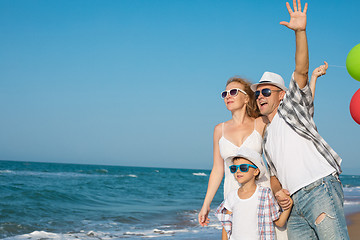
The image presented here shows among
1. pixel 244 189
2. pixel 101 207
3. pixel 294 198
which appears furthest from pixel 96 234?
pixel 294 198

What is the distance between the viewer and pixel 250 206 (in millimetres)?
3123

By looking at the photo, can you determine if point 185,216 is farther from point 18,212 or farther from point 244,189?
point 244,189

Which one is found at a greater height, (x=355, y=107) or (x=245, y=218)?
(x=355, y=107)

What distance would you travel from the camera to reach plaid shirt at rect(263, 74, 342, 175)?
8.53ft

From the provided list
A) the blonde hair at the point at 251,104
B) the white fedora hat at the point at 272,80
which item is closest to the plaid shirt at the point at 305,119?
the white fedora hat at the point at 272,80

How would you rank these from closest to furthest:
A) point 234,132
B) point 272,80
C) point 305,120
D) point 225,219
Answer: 1. point 305,120
2. point 272,80
3. point 225,219
4. point 234,132

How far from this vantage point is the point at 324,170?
8.41ft

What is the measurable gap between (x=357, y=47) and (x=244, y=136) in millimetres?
1253

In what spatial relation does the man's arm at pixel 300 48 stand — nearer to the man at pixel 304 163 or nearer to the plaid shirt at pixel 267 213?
the man at pixel 304 163

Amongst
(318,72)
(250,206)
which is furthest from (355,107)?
(250,206)

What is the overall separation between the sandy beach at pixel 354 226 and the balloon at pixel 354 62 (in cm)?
495

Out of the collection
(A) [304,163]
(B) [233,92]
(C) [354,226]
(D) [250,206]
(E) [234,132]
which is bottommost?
(C) [354,226]

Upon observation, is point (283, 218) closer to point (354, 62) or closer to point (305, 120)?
point (305, 120)

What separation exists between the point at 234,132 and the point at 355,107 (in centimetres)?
110
